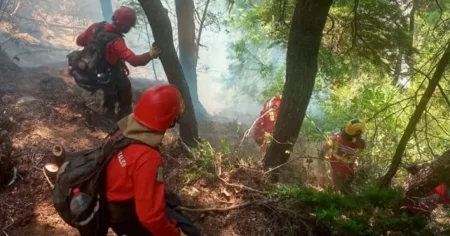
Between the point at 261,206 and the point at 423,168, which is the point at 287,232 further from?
the point at 423,168

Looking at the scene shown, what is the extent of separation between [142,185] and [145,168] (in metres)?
0.13

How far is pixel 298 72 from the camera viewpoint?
4363 mm

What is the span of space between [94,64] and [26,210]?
2.80 metres

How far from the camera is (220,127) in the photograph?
10.6 meters

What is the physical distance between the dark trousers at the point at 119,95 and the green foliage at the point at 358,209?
14.0 ft

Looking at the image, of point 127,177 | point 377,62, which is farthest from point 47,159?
point 377,62

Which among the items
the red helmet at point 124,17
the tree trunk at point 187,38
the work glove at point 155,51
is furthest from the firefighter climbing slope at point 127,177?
the tree trunk at point 187,38

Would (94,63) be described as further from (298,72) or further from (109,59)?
(298,72)

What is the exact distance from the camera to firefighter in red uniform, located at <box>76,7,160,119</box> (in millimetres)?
5620

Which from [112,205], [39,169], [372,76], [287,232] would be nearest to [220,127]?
[372,76]

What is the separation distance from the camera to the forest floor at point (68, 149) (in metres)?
4.00

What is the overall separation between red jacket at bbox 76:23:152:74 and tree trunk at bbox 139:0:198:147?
1.02ft

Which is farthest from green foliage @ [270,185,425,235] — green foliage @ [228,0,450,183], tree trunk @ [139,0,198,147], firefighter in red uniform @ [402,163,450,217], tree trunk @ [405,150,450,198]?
tree trunk @ [139,0,198,147]

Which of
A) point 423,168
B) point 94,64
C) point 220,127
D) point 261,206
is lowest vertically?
point 220,127
